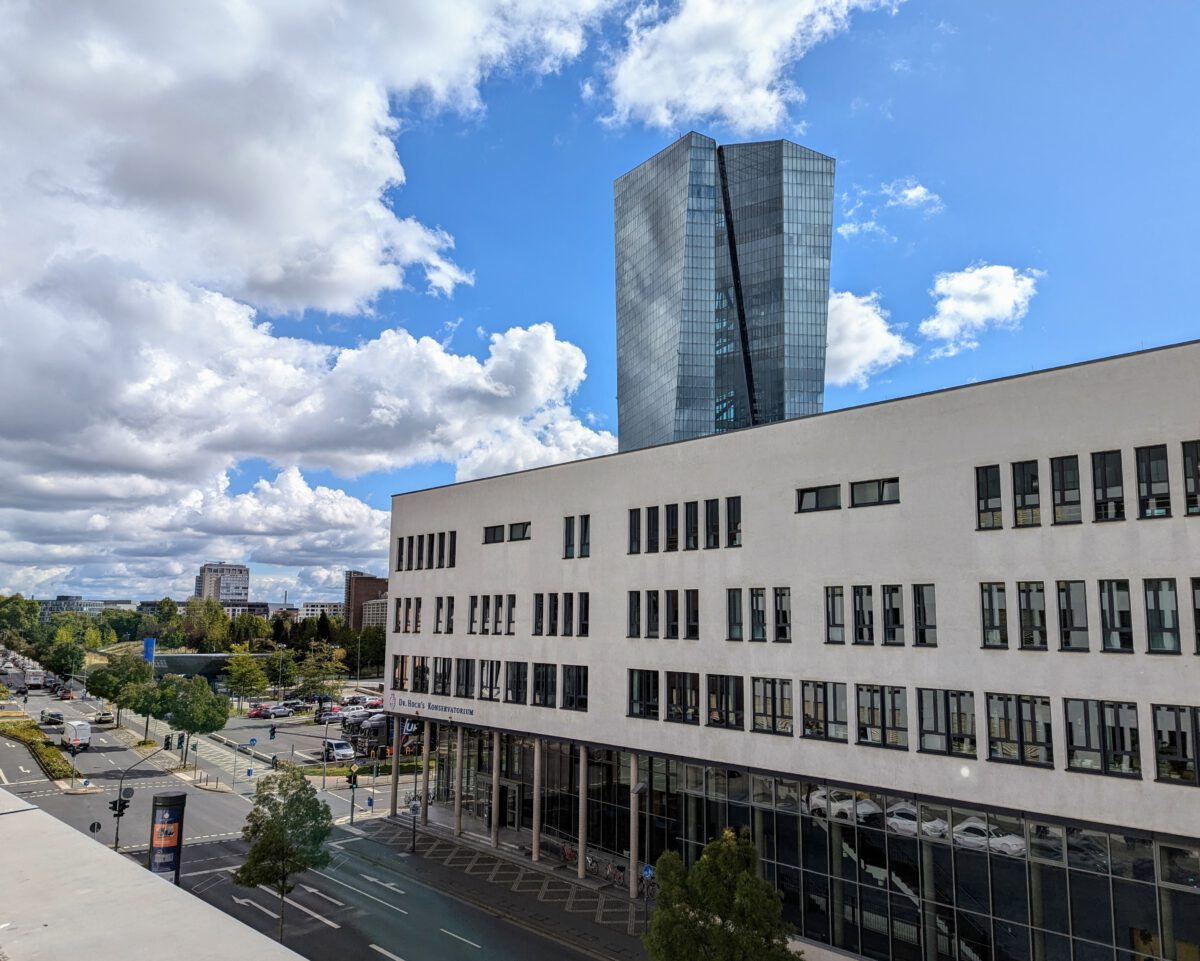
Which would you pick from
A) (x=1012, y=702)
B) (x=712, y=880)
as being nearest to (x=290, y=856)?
(x=712, y=880)

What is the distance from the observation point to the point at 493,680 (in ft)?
176

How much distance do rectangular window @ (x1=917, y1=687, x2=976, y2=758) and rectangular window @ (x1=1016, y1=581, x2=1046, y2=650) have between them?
3.09m

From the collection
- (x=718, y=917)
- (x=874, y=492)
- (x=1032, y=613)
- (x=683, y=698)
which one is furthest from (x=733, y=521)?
(x=718, y=917)

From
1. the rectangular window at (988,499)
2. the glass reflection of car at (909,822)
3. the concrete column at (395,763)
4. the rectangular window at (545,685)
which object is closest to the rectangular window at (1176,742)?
the rectangular window at (988,499)

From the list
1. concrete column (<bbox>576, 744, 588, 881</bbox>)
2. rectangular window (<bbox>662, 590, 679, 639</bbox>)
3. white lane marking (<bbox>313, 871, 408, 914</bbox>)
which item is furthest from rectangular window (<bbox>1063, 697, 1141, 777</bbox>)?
white lane marking (<bbox>313, 871, 408, 914</bbox>)

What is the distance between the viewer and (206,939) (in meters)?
9.77

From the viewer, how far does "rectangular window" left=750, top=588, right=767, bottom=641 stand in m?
38.7

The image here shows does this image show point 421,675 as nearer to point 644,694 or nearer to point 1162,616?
point 644,694

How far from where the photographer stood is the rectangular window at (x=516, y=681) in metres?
51.3

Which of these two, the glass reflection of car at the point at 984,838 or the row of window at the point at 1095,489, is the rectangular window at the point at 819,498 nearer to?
the row of window at the point at 1095,489

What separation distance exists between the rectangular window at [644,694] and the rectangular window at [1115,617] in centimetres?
2114

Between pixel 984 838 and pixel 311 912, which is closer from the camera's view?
pixel 984 838

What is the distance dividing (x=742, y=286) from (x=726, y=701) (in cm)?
11681

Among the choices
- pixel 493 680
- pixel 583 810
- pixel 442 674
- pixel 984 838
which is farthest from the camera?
pixel 442 674
